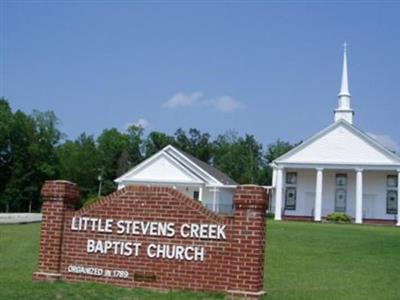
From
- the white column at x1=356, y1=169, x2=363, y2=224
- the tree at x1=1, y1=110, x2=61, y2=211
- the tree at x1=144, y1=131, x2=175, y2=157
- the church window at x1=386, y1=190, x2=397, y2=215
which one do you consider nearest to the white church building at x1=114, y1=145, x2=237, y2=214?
the white column at x1=356, y1=169, x2=363, y2=224

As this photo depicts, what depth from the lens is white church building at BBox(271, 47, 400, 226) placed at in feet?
145

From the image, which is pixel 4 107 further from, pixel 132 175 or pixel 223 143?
pixel 132 175

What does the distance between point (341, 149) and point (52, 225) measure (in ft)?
117

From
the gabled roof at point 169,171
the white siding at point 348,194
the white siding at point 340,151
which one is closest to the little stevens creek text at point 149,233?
the gabled roof at point 169,171

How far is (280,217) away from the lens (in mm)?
44156

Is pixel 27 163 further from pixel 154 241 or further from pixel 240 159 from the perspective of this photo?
pixel 154 241

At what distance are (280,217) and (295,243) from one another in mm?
24127

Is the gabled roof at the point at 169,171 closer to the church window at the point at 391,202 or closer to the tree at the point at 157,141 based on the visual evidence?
the church window at the point at 391,202

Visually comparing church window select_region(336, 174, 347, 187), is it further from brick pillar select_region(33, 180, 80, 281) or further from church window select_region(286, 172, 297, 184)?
brick pillar select_region(33, 180, 80, 281)

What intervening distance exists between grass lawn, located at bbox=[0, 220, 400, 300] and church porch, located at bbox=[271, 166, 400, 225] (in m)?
21.6

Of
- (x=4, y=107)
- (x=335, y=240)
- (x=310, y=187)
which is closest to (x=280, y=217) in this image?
(x=310, y=187)

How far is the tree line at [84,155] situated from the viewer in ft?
252

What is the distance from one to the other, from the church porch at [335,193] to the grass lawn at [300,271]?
21649 mm

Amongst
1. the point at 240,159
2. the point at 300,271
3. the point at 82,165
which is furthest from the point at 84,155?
the point at 300,271
